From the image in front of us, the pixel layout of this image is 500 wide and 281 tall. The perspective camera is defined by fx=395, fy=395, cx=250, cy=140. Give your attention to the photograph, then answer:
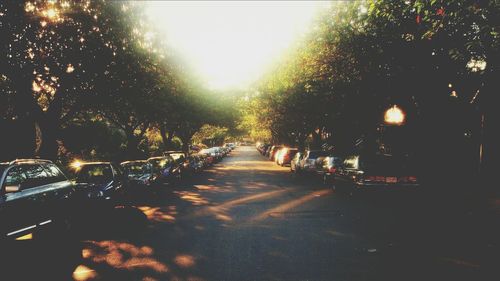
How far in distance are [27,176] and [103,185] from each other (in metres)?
4.01

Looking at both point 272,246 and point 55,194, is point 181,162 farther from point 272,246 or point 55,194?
point 272,246

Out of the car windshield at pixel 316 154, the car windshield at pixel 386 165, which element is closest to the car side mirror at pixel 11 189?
the car windshield at pixel 386 165

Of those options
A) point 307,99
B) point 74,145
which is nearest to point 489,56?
point 307,99

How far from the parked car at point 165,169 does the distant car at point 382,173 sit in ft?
26.9

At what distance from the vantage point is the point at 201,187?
18.5 m

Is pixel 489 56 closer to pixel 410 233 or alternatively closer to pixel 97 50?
pixel 410 233

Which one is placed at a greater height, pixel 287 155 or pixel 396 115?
pixel 396 115

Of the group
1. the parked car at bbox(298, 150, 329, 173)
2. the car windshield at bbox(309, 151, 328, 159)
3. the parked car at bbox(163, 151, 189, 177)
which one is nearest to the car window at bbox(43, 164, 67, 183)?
the parked car at bbox(163, 151, 189, 177)

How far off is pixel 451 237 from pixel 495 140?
12.0m

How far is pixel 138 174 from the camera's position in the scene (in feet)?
50.0

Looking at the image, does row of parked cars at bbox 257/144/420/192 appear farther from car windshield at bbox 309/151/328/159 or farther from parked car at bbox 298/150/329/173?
car windshield at bbox 309/151/328/159

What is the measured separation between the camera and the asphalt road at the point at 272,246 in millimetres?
5805

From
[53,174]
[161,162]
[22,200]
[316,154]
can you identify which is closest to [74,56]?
[53,174]

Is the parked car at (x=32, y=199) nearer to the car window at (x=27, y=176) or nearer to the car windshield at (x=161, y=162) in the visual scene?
the car window at (x=27, y=176)
